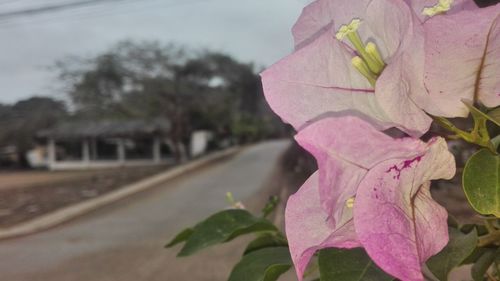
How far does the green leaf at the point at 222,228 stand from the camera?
1.34 ft

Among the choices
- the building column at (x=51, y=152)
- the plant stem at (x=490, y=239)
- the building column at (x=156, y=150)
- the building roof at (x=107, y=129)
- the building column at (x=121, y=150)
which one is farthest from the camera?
the building column at (x=51, y=152)

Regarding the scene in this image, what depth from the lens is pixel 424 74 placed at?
23cm

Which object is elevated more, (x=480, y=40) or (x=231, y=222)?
(x=480, y=40)

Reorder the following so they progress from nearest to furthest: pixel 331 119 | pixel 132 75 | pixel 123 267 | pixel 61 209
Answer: pixel 331 119 < pixel 123 267 < pixel 61 209 < pixel 132 75

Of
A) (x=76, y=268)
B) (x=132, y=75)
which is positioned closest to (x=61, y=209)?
(x=76, y=268)

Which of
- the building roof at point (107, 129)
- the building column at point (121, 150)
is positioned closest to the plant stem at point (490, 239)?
the building roof at point (107, 129)

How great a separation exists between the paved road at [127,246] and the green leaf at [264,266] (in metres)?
4.33

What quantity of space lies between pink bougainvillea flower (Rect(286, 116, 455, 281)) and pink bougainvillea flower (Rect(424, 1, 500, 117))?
3cm

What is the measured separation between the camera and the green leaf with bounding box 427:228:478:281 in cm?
27

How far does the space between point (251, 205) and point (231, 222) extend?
7.78m

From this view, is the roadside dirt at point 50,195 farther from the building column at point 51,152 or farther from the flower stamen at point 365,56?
the flower stamen at point 365,56

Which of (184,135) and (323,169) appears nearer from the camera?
(323,169)

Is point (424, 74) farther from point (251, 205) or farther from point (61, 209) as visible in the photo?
point (61, 209)

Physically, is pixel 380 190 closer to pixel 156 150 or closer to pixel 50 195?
pixel 50 195
